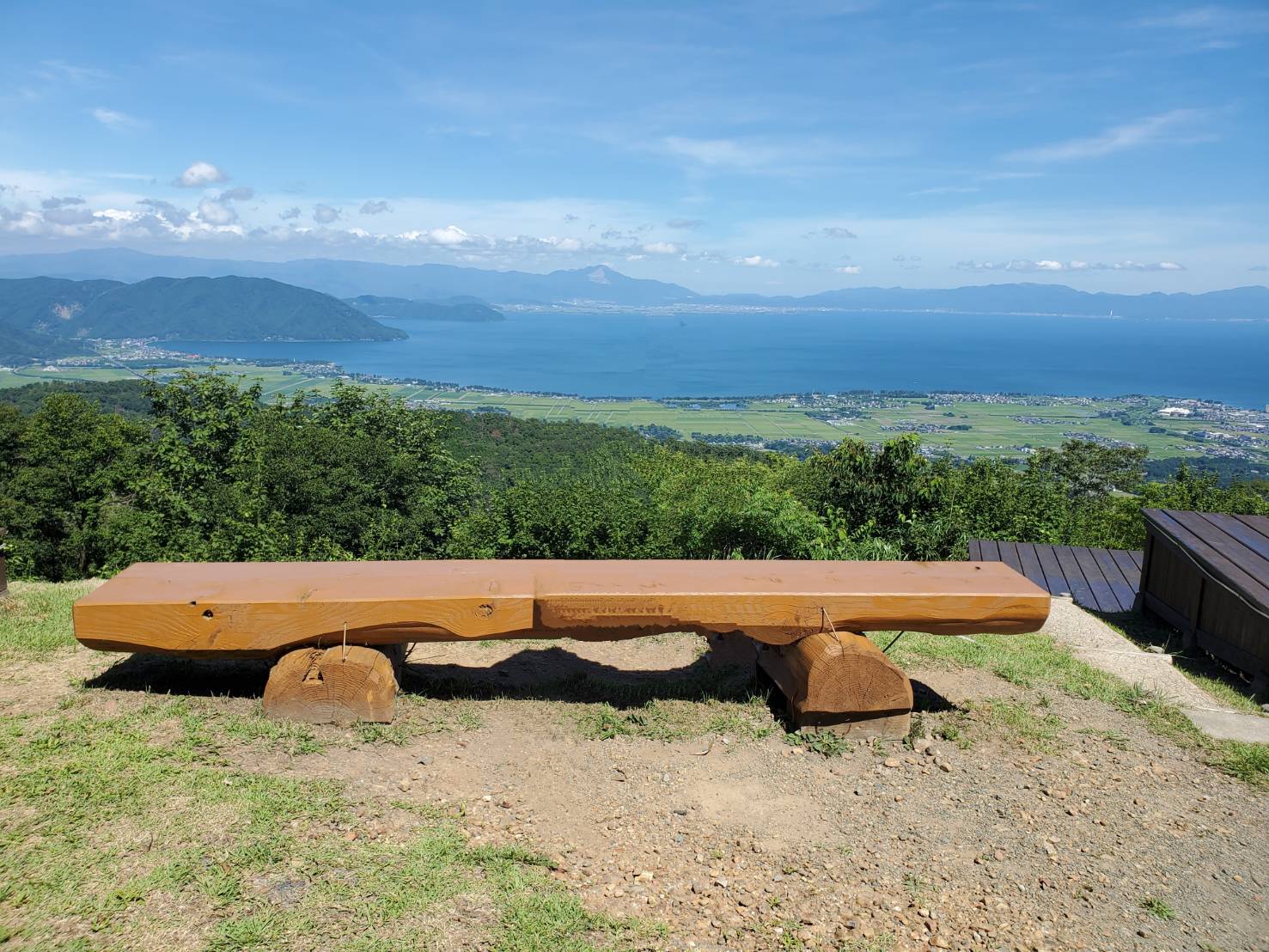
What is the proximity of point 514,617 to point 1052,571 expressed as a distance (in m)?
7.82

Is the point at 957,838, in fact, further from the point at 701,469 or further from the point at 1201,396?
the point at 1201,396

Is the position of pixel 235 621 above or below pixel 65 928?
above

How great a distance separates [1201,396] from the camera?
142 m

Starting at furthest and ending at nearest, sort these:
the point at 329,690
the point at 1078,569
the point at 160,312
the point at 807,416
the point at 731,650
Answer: the point at 160,312 → the point at 807,416 → the point at 1078,569 → the point at 731,650 → the point at 329,690

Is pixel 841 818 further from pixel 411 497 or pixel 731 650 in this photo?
pixel 411 497

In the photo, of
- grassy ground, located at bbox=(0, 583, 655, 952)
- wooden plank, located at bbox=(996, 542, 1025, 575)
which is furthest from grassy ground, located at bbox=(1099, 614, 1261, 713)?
grassy ground, located at bbox=(0, 583, 655, 952)

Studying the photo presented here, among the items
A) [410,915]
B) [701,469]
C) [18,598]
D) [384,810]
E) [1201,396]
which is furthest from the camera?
[1201,396]

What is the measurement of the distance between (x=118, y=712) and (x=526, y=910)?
280 centimetres

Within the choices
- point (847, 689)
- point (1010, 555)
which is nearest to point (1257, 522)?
point (1010, 555)

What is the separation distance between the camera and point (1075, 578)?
943cm

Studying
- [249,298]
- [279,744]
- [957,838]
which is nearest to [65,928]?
[279,744]

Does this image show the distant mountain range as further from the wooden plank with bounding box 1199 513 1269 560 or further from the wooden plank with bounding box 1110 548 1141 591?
the wooden plank with bounding box 1199 513 1269 560

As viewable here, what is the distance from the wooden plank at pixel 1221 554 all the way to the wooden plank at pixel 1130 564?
1.64 m

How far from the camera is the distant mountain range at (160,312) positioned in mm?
162250
